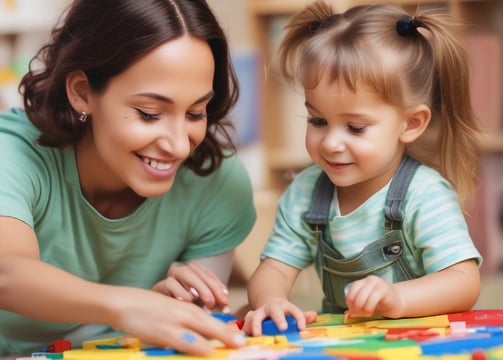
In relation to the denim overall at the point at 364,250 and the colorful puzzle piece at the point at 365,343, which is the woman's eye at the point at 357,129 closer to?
the denim overall at the point at 364,250

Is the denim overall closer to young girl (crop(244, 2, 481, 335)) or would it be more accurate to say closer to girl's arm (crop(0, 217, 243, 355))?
young girl (crop(244, 2, 481, 335))

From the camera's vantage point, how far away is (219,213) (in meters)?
1.62

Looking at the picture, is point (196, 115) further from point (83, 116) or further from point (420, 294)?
point (420, 294)

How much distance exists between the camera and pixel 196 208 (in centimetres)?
161

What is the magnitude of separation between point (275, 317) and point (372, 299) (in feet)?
0.46

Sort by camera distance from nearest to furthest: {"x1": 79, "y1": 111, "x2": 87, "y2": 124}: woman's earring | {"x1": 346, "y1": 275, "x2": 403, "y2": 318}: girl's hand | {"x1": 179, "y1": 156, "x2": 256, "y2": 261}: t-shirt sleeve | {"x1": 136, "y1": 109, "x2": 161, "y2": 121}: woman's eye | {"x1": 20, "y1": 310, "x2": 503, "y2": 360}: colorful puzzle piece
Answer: {"x1": 20, "y1": 310, "x2": 503, "y2": 360}: colorful puzzle piece → {"x1": 346, "y1": 275, "x2": 403, "y2": 318}: girl's hand → {"x1": 136, "y1": 109, "x2": 161, "y2": 121}: woman's eye → {"x1": 79, "y1": 111, "x2": 87, "y2": 124}: woman's earring → {"x1": 179, "y1": 156, "x2": 256, "y2": 261}: t-shirt sleeve

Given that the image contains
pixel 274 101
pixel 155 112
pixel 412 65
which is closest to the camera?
pixel 155 112

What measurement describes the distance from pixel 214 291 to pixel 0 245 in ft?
1.06

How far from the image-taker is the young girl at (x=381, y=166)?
1.33 m

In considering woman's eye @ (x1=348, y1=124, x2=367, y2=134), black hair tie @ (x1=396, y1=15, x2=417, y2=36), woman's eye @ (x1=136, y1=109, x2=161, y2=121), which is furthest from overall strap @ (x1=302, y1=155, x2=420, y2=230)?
woman's eye @ (x1=136, y1=109, x2=161, y2=121)

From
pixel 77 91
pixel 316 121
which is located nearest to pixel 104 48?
pixel 77 91

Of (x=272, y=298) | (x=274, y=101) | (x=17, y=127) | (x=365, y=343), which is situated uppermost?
(x=274, y=101)

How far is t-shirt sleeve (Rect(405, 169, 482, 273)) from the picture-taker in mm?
1314

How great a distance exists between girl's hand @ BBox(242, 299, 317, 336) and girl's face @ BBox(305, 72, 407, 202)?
0.24 meters
